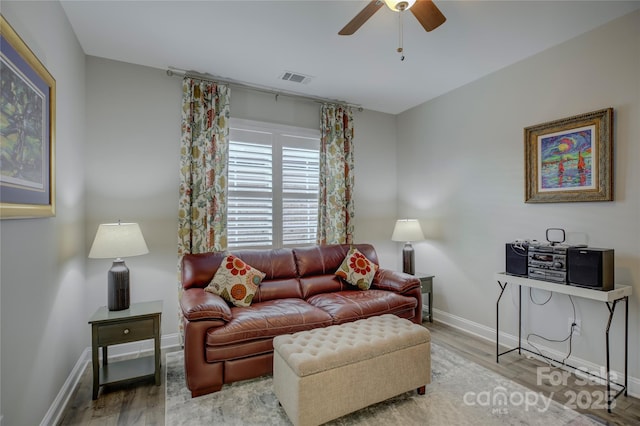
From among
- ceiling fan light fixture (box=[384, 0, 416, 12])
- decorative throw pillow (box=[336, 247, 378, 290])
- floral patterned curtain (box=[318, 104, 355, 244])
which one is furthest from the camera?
floral patterned curtain (box=[318, 104, 355, 244])

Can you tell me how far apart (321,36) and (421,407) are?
9.98 ft

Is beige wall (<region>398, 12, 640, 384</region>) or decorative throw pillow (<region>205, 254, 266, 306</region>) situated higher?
beige wall (<region>398, 12, 640, 384</region>)

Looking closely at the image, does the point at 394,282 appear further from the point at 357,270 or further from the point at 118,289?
the point at 118,289

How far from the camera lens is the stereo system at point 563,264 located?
2299 mm

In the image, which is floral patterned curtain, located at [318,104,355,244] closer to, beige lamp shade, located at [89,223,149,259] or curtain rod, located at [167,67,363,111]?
curtain rod, located at [167,67,363,111]

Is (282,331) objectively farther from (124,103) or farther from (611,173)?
(611,173)

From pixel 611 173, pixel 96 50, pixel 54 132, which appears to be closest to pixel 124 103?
pixel 96 50

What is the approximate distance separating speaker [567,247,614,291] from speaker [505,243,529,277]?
357 mm

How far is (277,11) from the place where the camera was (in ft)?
7.72

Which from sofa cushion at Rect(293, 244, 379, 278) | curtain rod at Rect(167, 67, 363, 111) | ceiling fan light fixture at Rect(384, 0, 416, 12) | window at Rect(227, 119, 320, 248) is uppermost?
curtain rod at Rect(167, 67, 363, 111)

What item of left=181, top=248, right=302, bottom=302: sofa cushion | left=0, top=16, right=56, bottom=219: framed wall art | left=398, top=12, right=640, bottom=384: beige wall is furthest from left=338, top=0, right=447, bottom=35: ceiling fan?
left=181, top=248, right=302, bottom=302: sofa cushion

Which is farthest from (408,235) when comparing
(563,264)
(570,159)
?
(570,159)

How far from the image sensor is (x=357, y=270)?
11.7ft

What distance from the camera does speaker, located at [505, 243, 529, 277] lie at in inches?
111
